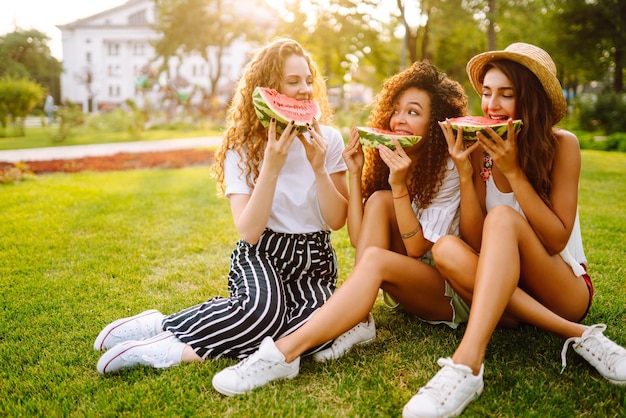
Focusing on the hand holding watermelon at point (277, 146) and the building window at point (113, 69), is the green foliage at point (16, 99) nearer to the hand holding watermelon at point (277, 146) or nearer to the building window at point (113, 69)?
the hand holding watermelon at point (277, 146)

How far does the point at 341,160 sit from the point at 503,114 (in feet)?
3.32

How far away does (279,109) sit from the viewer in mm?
2928

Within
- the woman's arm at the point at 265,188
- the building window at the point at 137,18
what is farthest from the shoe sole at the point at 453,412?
the building window at the point at 137,18

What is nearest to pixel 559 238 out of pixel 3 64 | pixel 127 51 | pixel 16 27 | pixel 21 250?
pixel 21 250

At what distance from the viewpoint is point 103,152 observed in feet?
44.5

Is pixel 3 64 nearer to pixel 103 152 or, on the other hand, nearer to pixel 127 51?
pixel 103 152

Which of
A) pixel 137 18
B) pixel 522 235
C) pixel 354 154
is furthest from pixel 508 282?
pixel 137 18

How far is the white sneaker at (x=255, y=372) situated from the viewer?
2482 mm

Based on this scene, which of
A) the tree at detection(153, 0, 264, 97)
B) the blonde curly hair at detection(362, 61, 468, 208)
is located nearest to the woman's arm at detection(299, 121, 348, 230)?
the blonde curly hair at detection(362, 61, 468, 208)

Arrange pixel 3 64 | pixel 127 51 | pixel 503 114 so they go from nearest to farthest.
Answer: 1. pixel 503 114
2. pixel 3 64
3. pixel 127 51

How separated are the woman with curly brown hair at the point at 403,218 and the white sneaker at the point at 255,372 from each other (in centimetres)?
10

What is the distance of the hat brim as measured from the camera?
2701 millimetres

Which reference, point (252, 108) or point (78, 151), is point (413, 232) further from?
point (78, 151)

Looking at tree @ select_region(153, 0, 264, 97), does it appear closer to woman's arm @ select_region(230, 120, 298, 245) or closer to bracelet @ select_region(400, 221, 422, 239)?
woman's arm @ select_region(230, 120, 298, 245)
